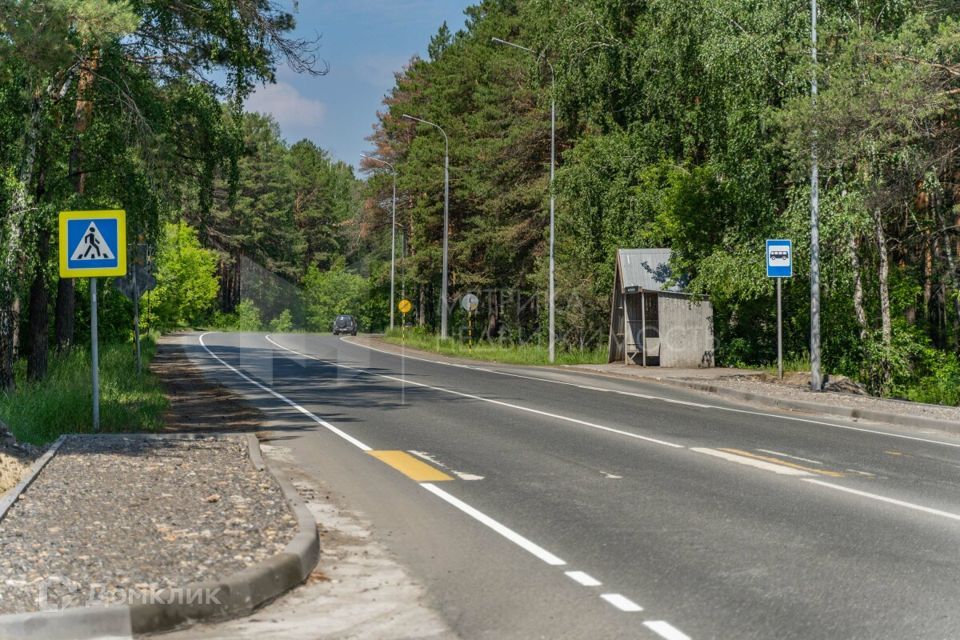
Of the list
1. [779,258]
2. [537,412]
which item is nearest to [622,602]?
[537,412]

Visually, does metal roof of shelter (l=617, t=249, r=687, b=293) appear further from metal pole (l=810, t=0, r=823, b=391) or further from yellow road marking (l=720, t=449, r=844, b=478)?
yellow road marking (l=720, t=449, r=844, b=478)

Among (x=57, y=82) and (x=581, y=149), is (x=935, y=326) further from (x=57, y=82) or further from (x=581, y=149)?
(x=57, y=82)

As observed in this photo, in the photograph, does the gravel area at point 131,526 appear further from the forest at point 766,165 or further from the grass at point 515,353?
the grass at point 515,353

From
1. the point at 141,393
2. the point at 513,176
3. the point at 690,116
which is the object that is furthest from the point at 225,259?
the point at 141,393

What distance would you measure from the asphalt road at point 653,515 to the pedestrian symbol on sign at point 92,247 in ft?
11.1

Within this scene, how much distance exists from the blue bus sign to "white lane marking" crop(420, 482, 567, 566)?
15.5 meters

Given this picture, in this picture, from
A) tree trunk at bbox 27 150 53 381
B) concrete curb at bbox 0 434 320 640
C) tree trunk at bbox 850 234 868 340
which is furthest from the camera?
tree trunk at bbox 850 234 868 340

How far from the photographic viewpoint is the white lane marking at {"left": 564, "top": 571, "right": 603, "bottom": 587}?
6.54 m

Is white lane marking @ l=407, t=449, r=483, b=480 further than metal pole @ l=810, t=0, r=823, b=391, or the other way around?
metal pole @ l=810, t=0, r=823, b=391

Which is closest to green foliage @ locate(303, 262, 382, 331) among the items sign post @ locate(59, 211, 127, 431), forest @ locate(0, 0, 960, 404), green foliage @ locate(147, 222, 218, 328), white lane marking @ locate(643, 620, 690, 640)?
green foliage @ locate(147, 222, 218, 328)

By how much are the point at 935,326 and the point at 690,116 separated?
11041 mm

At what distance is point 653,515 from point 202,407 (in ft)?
39.5

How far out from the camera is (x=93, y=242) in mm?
13664

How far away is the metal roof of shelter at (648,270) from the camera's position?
32.6 metres
